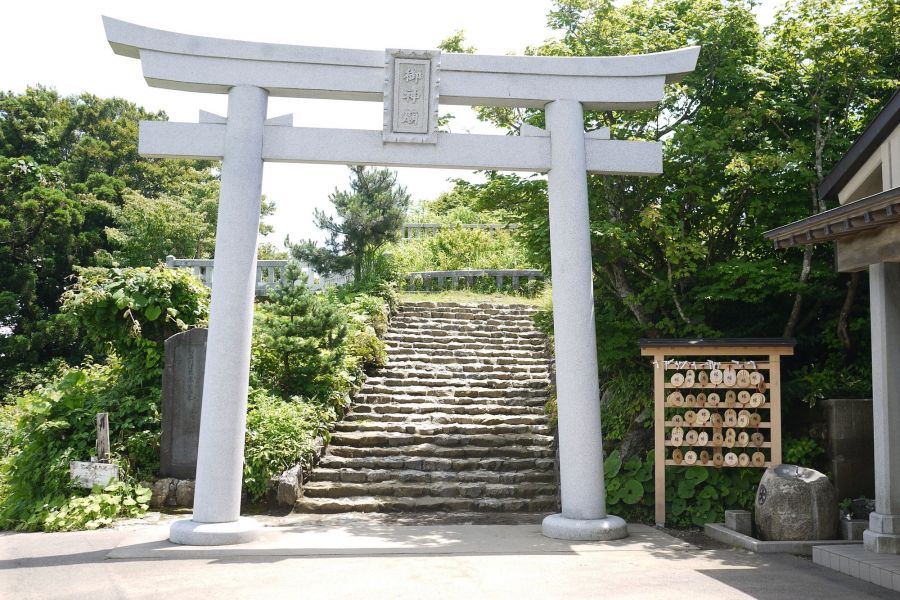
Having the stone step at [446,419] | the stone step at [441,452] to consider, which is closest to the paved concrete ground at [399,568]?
the stone step at [441,452]

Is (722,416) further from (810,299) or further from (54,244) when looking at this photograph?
(54,244)

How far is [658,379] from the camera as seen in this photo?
9.16 meters

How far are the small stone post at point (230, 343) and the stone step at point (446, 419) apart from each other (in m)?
4.57

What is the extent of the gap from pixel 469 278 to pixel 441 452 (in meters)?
9.31

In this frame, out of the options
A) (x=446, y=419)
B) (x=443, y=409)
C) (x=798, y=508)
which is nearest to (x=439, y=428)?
(x=446, y=419)

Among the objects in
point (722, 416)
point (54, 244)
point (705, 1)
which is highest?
point (705, 1)

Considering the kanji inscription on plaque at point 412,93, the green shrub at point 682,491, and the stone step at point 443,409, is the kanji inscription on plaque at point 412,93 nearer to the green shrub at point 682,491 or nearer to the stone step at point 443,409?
the green shrub at point 682,491

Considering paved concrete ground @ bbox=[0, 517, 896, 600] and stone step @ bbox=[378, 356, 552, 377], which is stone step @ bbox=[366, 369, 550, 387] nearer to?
stone step @ bbox=[378, 356, 552, 377]

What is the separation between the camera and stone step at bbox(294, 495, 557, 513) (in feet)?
32.7

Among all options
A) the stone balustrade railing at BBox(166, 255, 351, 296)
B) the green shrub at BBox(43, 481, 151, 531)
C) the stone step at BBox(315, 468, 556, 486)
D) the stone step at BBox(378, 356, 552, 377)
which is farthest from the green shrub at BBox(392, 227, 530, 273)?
the green shrub at BBox(43, 481, 151, 531)

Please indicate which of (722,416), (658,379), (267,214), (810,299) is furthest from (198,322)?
(267,214)

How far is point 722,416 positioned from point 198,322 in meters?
7.45

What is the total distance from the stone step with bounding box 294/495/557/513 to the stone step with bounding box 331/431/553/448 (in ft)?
5.06

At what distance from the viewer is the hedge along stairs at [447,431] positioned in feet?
34.0
